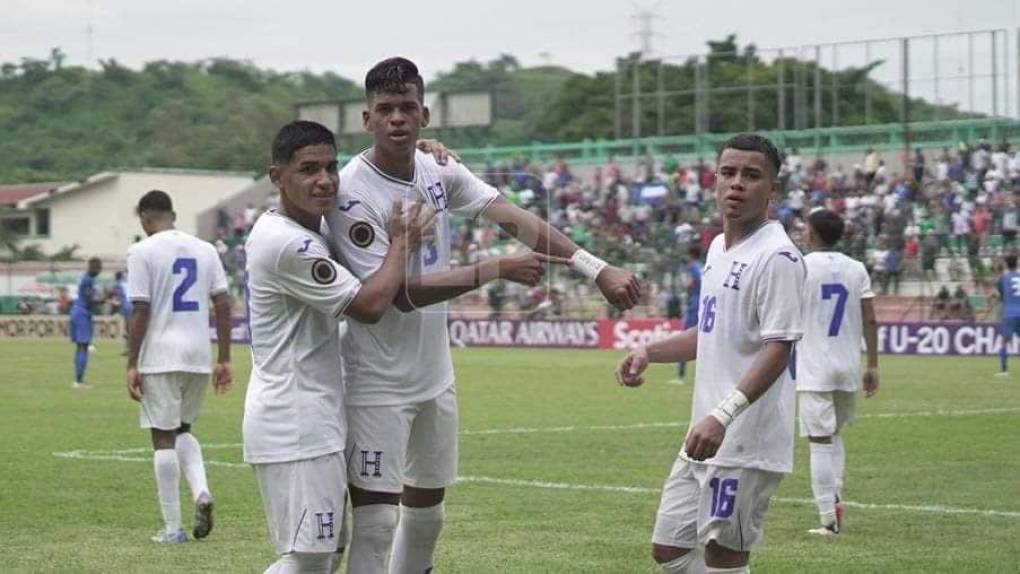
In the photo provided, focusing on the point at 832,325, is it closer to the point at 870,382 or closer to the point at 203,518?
the point at 870,382

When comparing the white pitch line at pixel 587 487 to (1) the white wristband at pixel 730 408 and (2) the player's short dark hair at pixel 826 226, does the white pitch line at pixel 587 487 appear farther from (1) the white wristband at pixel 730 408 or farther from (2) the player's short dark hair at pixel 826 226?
(1) the white wristband at pixel 730 408

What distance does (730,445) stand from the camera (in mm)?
7902

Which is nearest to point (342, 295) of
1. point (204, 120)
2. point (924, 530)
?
point (924, 530)

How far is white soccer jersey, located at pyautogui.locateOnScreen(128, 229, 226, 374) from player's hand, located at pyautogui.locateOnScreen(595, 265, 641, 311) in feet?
19.0

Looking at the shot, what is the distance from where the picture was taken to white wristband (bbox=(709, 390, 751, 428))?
7562mm

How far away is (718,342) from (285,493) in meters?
2.08

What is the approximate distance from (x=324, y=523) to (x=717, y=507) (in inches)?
69.8

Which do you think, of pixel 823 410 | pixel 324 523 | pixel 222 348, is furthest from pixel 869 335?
pixel 324 523

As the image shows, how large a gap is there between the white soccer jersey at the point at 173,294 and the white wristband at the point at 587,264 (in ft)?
18.1

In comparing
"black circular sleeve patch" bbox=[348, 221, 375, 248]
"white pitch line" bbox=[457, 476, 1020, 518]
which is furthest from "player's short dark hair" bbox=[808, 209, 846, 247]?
"black circular sleeve patch" bbox=[348, 221, 375, 248]

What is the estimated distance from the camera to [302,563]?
757 cm

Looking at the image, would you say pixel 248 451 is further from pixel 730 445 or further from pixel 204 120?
pixel 204 120

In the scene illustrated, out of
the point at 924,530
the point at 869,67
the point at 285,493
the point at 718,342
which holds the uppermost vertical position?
the point at 869,67

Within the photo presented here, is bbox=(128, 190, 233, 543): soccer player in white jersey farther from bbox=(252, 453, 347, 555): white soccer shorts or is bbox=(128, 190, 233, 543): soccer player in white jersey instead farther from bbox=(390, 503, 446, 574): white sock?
bbox=(252, 453, 347, 555): white soccer shorts
